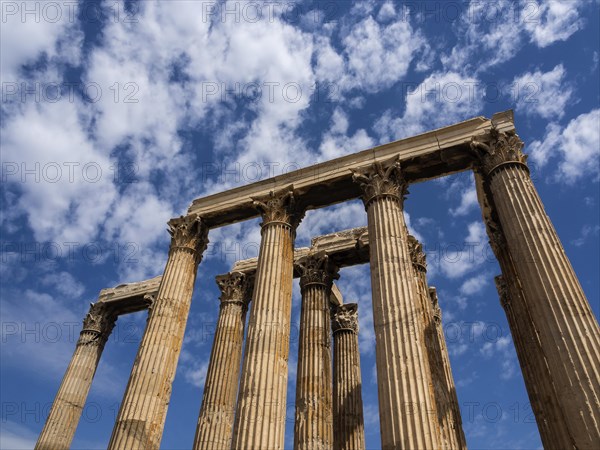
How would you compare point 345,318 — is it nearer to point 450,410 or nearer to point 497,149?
point 450,410

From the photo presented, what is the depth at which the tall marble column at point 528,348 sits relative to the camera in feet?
43.4

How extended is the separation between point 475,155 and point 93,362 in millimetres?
22009

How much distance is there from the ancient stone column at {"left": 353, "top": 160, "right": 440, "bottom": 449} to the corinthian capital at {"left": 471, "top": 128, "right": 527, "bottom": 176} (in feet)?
9.60

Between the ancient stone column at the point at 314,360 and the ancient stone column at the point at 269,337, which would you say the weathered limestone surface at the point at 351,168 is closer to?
the ancient stone column at the point at 269,337

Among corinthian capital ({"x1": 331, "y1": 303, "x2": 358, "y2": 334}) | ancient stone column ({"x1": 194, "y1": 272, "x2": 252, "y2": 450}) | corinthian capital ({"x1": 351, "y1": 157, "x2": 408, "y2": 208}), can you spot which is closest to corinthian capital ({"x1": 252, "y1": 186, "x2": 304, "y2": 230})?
corinthian capital ({"x1": 351, "y1": 157, "x2": 408, "y2": 208})

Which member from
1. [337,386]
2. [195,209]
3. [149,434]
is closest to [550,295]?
[337,386]

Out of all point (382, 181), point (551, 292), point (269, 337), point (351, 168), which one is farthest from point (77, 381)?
point (551, 292)

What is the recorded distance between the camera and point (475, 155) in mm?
16500

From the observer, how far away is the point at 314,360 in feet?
59.3

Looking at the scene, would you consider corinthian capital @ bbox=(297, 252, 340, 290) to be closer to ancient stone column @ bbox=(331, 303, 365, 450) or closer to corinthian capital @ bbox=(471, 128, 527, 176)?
ancient stone column @ bbox=(331, 303, 365, 450)

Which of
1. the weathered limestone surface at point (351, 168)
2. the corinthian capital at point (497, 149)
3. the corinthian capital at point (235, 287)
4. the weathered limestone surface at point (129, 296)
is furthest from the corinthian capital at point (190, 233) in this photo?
the corinthian capital at point (497, 149)

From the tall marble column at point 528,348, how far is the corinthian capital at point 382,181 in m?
3.13

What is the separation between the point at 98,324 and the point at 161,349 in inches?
460

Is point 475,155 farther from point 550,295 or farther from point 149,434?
point 149,434
